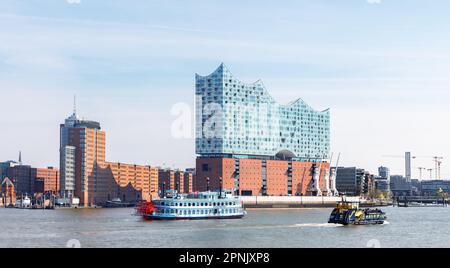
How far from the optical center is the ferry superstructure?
61.8 meters

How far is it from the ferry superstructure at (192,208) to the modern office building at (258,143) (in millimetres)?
21850

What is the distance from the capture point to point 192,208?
6225cm

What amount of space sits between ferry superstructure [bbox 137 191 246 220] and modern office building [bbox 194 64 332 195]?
2185 centimetres

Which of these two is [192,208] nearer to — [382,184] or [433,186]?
[382,184]

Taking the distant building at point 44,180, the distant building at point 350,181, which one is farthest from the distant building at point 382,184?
the distant building at point 44,180

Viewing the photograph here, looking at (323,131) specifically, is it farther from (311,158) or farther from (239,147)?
(239,147)

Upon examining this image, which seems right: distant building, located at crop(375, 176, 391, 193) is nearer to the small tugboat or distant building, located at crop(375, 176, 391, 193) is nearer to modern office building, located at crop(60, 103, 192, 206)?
modern office building, located at crop(60, 103, 192, 206)

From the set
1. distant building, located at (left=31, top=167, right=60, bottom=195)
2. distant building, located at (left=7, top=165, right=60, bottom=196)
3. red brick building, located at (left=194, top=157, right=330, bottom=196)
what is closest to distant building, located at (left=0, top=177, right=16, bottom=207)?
distant building, located at (left=7, top=165, right=60, bottom=196)

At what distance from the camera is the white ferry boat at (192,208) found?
2432 inches

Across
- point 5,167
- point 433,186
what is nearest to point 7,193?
point 5,167

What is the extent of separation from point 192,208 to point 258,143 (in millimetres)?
50025
